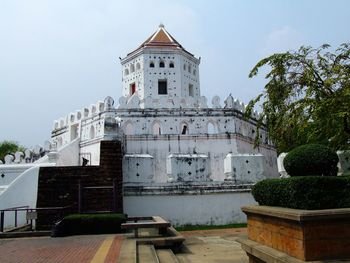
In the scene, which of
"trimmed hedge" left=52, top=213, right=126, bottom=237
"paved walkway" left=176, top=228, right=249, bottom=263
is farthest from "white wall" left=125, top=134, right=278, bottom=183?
"trimmed hedge" left=52, top=213, right=126, bottom=237

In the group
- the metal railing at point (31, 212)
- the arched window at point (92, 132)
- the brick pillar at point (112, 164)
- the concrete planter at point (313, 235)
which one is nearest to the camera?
the concrete planter at point (313, 235)

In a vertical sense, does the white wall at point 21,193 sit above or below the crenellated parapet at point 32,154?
below

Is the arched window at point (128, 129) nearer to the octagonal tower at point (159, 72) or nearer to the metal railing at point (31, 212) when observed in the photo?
the octagonal tower at point (159, 72)

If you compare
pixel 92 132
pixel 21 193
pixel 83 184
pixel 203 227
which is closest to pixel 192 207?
pixel 203 227

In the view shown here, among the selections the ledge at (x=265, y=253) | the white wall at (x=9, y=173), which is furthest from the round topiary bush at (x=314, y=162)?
the white wall at (x=9, y=173)

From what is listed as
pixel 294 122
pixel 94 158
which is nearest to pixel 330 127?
pixel 294 122

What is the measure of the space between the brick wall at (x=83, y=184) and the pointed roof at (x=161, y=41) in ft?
45.7

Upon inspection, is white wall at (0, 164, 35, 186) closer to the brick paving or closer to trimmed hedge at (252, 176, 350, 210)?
the brick paving

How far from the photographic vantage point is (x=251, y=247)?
6.29 m

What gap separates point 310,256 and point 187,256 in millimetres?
3747

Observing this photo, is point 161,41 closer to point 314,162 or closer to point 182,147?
point 182,147

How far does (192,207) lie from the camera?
1281 cm

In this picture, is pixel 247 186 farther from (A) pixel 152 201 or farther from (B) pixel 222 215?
(A) pixel 152 201

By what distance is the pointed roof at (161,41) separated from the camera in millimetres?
24547
